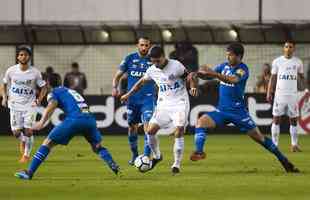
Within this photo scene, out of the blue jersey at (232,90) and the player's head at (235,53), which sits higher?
the player's head at (235,53)

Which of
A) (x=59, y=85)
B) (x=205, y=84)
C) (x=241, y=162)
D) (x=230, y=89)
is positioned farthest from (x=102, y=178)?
(x=205, y=84)

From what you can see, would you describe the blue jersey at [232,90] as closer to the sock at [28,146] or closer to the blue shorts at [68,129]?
the blue shorts at [68,129]

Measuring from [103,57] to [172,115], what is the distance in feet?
53.6

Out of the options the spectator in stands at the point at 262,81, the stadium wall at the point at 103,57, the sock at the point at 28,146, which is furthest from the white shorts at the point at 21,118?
the stadium wall at the point at 103,57

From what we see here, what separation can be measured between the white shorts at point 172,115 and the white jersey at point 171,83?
7 centimetres

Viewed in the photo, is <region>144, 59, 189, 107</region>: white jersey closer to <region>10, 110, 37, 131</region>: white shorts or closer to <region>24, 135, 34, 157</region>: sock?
<region>24, 135, 34, 157</region>: sock

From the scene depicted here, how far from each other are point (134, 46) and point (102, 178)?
17358 millimetres

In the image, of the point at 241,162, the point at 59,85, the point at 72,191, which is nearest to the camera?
the point at 72,191

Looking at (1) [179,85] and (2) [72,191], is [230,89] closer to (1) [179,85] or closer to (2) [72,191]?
(1) [179,85]

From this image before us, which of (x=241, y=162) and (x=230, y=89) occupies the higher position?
(x=230, y=89)

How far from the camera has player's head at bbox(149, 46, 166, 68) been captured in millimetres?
19875

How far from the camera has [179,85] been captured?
20203 millimetres

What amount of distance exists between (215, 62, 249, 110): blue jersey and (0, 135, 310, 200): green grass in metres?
1.16

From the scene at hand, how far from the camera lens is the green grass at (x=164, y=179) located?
16594 mm
